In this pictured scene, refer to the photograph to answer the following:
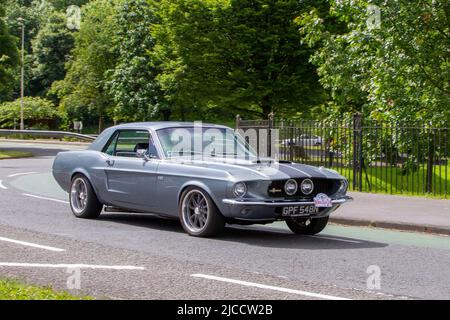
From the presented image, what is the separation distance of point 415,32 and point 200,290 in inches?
536

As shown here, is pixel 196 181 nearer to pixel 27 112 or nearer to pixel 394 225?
pixel 394 225

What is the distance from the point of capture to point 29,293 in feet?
19.4

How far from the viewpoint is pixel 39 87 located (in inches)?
3177

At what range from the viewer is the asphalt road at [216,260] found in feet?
21.5

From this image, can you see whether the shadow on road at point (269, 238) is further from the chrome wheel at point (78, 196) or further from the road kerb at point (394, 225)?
the road kerb at point (394, 225)

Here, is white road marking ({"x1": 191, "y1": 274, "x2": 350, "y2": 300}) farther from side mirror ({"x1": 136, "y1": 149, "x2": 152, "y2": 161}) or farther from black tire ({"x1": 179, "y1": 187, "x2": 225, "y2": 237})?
side mirror ({"x1": 136, "y1": 149, "x2": 152, "y2": 161})

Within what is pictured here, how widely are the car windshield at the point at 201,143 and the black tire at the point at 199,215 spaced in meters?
0.84

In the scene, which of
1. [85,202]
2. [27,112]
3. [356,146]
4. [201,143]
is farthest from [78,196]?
[27,112]

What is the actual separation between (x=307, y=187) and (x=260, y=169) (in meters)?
0.67

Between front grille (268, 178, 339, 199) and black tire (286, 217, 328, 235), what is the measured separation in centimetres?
55

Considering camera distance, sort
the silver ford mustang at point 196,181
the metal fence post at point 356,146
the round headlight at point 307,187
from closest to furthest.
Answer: the silver ford mustang at point 196,181 → the round headlight at point 307,187 → the metal fence post at point 356,146

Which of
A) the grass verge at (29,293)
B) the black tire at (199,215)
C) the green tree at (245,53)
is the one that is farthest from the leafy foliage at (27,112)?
the grass verge at (29,293)

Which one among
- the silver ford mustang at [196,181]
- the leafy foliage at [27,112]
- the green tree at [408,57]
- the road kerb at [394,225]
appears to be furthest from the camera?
the leafy foliage at [27,112]
